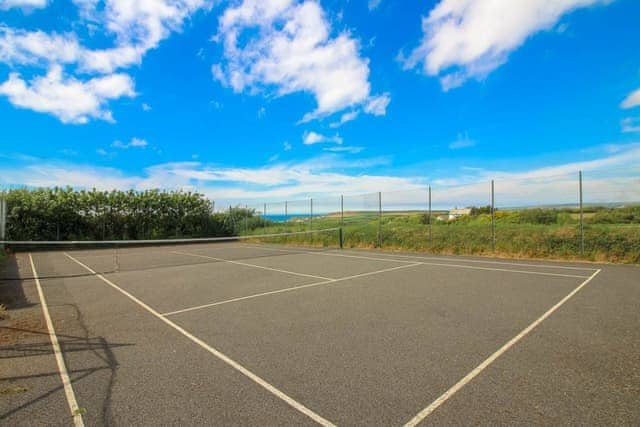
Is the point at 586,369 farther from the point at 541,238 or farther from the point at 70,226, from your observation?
the point at 70,226

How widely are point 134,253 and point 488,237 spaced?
18219 millimetres

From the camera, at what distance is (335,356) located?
12.2ft

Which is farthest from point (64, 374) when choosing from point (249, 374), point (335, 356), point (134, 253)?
point (134, 253)

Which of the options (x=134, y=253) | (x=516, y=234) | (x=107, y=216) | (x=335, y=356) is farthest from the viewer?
(x=107, y=216)

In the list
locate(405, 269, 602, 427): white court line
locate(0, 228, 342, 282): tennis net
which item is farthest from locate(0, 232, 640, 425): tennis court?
locate(0, 228, 342, 282): tennis net

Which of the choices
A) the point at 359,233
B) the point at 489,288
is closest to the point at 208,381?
the point at 489,288

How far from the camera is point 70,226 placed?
21.4 meters

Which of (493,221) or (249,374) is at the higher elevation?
(493,221)

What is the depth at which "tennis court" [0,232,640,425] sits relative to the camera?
105 inches

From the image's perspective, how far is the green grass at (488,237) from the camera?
11.1m

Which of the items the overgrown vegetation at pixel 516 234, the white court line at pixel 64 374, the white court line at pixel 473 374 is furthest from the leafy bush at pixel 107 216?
the white court line at pixel 473 374

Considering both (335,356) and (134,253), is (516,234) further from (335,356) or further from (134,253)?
(134,253)

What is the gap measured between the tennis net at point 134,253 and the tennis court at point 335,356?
4719 millimetres

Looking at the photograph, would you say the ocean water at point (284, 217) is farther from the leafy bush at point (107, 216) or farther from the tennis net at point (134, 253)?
the leafy bush at point (107, 216)
